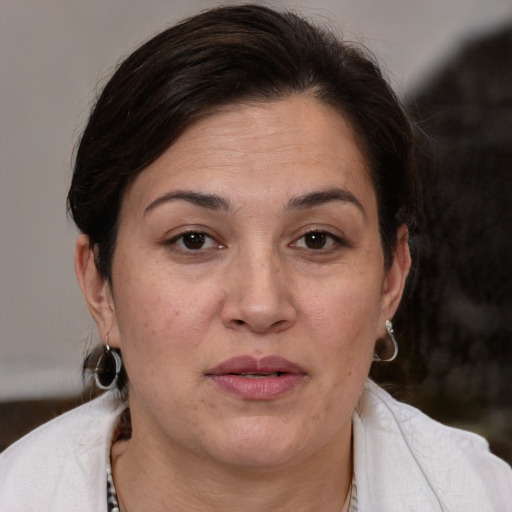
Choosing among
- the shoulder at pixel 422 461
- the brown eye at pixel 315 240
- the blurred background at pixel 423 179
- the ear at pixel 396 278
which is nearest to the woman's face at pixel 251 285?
the brown eye at pixel 315 240

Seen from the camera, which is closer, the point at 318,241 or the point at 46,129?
the point at 318,241

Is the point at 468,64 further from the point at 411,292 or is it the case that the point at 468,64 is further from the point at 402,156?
the point at 411,292

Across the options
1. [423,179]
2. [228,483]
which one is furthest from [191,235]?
[423,179]

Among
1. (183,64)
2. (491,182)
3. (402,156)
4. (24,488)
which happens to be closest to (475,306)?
(491,182)

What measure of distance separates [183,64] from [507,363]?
2.68ft

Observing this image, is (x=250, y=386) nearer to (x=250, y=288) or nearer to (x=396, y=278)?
(x=250, y=288)

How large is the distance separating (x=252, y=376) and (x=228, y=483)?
19cm

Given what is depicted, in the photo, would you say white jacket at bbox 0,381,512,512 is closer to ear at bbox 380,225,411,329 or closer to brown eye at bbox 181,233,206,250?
ear at bbox 380,225,411,329

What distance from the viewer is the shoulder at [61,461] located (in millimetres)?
1246

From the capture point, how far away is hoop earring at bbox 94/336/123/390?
133 centimetres

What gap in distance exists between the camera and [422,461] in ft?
4.41

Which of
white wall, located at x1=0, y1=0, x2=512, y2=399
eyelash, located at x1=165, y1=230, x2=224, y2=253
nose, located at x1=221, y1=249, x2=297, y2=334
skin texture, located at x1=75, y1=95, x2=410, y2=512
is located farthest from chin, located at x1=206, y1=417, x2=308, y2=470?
white wall, located at x1=0, y1=0, x2=512, y2=399

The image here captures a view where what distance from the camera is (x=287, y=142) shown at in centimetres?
107

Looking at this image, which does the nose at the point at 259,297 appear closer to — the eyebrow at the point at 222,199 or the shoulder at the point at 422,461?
the eyebrow at the point at 222,199
